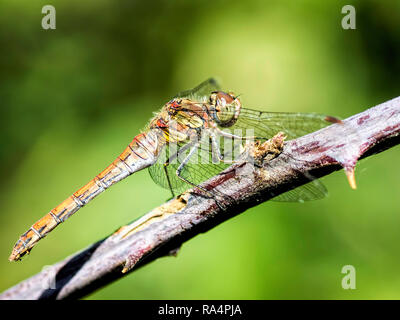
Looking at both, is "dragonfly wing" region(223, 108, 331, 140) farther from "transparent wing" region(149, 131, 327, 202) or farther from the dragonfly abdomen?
the dragonfly abdomen

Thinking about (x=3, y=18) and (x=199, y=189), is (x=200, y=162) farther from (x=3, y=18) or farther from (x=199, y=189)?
(x=3, y=18)

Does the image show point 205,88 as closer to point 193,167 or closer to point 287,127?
point 193,167

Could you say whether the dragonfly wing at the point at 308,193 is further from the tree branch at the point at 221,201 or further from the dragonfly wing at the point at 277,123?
the tree branch at the point at 221,201

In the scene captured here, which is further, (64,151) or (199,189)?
(64,151)

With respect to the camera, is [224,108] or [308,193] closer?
[308,193]

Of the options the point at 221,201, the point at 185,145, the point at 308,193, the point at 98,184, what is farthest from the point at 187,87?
the point at 221,201

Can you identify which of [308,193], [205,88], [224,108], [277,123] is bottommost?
[308,193]

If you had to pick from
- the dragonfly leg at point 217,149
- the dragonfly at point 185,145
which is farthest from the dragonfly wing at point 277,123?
the dragonfly leg at point 217,149
